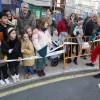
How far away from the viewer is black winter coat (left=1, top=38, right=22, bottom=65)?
2848mm

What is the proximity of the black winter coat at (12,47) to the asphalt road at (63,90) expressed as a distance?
0.90 meters

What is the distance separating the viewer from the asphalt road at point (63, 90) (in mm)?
2730

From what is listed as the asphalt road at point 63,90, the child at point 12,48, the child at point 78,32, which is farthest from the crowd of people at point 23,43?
the child at point 78,32

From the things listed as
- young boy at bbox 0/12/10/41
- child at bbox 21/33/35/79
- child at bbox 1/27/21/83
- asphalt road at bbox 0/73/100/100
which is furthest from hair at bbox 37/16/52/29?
asphalt road at bbox 0/73/100/100

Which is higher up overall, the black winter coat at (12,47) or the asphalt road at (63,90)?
the black winter coat at (12,47)

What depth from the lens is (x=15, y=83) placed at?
305cm

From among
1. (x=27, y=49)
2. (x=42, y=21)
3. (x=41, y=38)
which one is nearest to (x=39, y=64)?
(x=27, y=49)

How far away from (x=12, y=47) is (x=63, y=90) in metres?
1.72

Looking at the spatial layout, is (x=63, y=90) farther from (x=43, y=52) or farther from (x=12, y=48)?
(x=12, y=48)

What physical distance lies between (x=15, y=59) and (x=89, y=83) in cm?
218

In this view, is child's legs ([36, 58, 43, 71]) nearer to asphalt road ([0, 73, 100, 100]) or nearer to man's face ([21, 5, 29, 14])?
asphalt road ([0, 73, 100, 100])

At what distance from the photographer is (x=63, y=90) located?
2.99 meters

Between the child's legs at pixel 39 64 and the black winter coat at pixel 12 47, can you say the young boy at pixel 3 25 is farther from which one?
the child's legs at pixel 39 64

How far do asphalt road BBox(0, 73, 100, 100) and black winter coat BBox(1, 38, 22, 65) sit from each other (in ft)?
2.95
